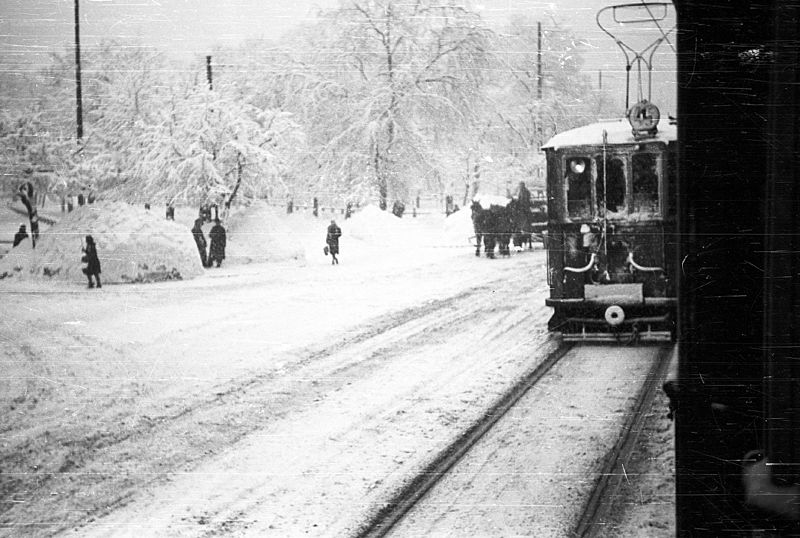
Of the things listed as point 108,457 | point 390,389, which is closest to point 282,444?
point 390,389

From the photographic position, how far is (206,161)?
153 cm

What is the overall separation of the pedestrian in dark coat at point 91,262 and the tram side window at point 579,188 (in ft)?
3.80

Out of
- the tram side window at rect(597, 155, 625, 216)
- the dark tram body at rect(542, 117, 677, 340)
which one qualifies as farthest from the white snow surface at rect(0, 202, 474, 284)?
the tram side window at rect(597, 155, 625, 216)

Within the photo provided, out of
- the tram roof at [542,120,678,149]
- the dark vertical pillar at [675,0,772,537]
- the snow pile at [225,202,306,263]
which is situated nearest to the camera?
the dark vertical pillar at [675,0,772,537]

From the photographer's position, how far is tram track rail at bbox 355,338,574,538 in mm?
1499

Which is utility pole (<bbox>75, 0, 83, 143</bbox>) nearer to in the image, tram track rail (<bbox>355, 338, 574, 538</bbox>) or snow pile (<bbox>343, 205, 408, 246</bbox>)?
snow pile (<bbox>343, 205, 408, 246</bbox>)

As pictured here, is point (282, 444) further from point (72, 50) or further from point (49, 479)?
point (72, 50)

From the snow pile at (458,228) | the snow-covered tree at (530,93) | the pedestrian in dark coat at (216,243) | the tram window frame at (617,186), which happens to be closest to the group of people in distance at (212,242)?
the pedestrian in dark coat at (216,243)

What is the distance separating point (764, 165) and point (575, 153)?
0.41 metres

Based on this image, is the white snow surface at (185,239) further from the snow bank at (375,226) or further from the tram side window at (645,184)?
the tram side window at (645,184)

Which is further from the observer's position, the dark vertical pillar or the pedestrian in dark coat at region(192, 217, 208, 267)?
the pedestrian in dark coat at region(192, 217, 208, 267)

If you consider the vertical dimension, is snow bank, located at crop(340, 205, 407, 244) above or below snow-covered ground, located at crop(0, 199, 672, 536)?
above

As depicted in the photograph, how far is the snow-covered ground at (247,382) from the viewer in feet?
5.08

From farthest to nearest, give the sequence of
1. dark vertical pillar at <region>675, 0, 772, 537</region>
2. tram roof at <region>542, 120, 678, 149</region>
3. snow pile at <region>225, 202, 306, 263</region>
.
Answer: snow pile at <region>225, 202, 306, 263</region>, tram roof at <region>542, 120, 678, 149</region>, dark vertical pillar at <region>675, 0, 772, 537</region>
